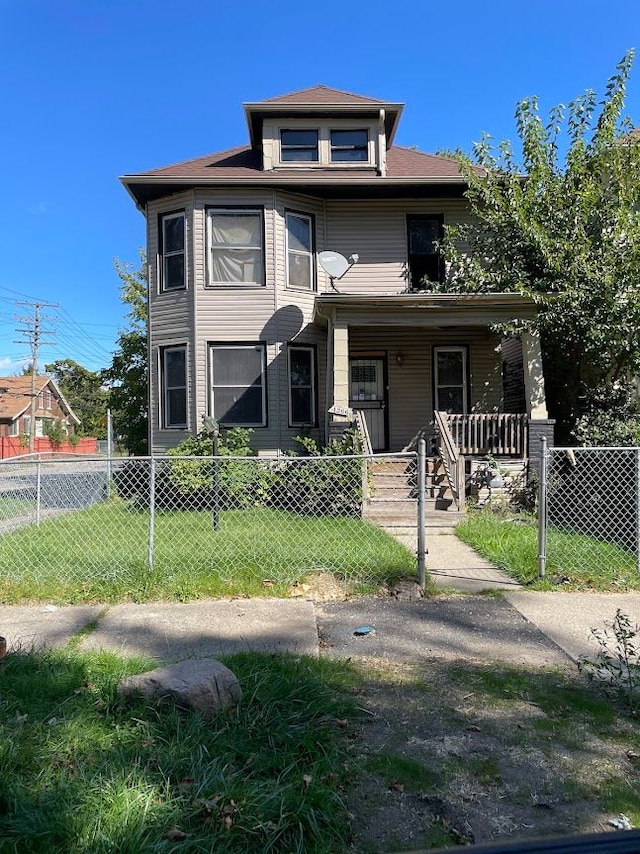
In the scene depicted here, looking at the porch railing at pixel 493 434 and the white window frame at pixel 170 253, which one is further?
the white window frame at pixel 170 253

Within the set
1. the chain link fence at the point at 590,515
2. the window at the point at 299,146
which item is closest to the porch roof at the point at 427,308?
the chain link fence at the point at 590,515

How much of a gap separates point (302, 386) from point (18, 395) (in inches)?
1996

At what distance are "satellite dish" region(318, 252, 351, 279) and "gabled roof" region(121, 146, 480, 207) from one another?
170 centimetres

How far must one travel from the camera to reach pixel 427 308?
1121 cm

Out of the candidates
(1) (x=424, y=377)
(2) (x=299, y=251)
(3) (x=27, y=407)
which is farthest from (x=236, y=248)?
(3) (x=27, y=407)

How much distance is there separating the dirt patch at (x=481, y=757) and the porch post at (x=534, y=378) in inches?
309

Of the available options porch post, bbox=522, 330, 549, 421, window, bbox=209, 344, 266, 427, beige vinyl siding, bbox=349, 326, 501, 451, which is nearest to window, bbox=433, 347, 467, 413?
beige vinyl siding, bbox=349, 326, 501, 451

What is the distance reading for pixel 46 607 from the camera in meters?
5.27

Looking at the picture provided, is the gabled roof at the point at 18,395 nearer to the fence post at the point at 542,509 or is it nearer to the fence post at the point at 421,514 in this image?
the fence post at the point at 421,514

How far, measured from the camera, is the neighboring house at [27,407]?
169 feet

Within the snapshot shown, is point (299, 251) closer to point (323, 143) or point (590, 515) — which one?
point (323, 143)

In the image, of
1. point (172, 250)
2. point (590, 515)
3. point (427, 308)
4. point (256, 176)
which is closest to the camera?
point (590, 515)

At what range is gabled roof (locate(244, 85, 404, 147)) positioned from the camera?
1316cm

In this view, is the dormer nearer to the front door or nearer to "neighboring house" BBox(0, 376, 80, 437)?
the front door
